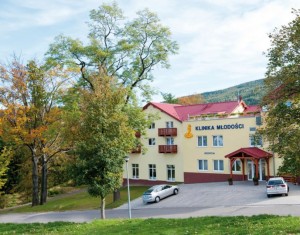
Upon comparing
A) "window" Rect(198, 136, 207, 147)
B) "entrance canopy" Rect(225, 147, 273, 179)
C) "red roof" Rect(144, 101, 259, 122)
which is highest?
"red roof" Rect(144, 101, 259, 122)

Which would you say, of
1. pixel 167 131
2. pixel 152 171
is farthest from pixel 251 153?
pixel 152 171

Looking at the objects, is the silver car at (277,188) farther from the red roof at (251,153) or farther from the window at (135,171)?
the window at (135,171)

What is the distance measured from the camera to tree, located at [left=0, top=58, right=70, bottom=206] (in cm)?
3528

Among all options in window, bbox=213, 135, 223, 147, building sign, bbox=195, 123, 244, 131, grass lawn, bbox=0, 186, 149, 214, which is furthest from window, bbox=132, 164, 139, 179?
window, bbox=213, 135, 223, 147

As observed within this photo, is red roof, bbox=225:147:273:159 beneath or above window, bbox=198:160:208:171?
above

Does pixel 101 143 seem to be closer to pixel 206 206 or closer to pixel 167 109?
pixel 206 206

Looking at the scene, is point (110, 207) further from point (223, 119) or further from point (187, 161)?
point (223, 119)

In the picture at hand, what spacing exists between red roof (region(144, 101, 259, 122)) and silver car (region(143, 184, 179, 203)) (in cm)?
1079

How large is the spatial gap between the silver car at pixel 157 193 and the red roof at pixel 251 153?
7.68m

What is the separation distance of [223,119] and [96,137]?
22.5 m

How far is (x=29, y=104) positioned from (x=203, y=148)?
20.1 metres

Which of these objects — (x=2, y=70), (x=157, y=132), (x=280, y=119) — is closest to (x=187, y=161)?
Result: (x=157, y=132)

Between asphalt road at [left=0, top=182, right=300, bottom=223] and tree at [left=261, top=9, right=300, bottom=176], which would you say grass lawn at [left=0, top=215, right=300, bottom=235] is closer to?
tree at [left=261, top=9, right=300, bottom=176]

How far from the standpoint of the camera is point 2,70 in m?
34.8
